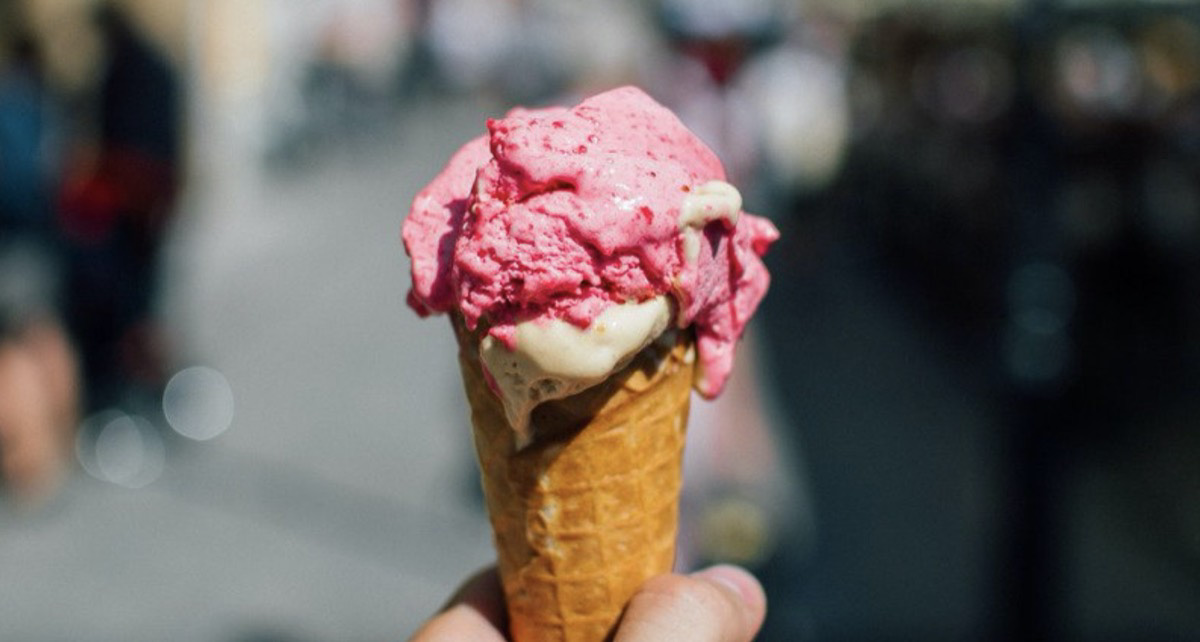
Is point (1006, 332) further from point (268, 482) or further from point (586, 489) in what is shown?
point (268, 482)

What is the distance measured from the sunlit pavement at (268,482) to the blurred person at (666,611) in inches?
83.9

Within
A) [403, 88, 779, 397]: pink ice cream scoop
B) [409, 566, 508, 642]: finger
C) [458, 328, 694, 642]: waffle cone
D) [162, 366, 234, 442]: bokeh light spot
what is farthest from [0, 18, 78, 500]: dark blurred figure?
[403, 88, 779, 397]: pink ice cream scoop

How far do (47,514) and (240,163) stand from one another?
3.90 meters

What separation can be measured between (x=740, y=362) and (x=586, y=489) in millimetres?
3038

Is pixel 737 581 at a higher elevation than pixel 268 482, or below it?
higher

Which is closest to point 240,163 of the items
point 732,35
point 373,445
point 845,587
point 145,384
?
point 145,384

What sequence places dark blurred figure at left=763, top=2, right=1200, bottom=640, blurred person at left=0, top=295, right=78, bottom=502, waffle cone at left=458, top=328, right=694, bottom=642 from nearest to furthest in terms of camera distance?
waffle cone at left=458, top=328, right=694, bottom=642
dark blurred figure at left=763, top=2, right=1200, bottom=640
blurred person at left=0, top=295, right=78, bottom=502

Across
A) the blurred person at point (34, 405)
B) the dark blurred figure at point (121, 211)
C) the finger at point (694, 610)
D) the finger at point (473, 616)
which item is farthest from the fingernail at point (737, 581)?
the dark blurred figure at point (121, 211)

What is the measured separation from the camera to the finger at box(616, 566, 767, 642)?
4.32 feet

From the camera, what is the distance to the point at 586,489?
140 centimetres

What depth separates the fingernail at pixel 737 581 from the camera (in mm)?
1485

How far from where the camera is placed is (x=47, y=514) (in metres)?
4.25

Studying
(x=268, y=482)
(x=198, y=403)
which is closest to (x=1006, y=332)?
(x=268, y=482)

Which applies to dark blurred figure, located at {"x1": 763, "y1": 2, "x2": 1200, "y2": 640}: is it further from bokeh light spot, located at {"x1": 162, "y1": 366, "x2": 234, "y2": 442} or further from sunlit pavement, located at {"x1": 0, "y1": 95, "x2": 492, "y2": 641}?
bokeh light spot, located at {"x1": 162, "y1": 366, "x2": 234, "y2": 442}
